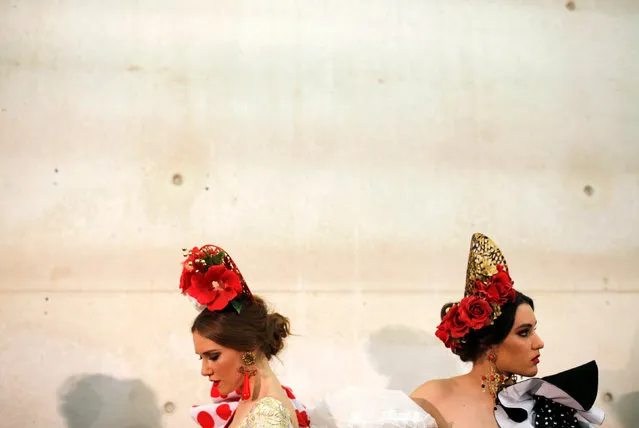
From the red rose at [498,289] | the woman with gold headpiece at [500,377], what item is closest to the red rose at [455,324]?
the woman with gold headpiece at [500,377]

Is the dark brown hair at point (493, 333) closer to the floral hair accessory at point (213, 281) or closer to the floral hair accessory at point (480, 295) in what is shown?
the floral hair accessory at point (480, 295)

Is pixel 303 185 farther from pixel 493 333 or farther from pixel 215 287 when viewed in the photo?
pixel 493 333

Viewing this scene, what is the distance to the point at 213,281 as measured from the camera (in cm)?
232

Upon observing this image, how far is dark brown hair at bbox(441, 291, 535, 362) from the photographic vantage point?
7.98ft

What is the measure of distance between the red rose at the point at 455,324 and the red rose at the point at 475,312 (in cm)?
3

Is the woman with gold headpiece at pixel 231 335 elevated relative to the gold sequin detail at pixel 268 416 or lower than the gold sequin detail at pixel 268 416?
elevated

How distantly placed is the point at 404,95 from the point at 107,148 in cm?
141

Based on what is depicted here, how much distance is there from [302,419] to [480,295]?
0.75 metres

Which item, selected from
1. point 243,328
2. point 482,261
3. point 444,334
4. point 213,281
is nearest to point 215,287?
point 213,281

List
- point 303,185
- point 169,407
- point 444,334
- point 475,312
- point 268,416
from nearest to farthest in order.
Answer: point 268,416
point 475,312
point 444,334
point 169,407
point 303,185

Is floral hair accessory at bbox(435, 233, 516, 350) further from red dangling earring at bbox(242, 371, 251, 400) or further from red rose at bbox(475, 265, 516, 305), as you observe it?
red dangling earring at bbox(242, 371, 251, 400)

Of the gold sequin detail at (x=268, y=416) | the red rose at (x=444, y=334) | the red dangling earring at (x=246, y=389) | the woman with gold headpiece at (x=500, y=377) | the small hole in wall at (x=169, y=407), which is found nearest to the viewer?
the gold sequin detail at (x=268, y=416)

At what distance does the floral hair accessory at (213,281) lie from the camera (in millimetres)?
2279

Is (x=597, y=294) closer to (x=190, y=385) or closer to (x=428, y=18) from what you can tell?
(x=428, y=18)
